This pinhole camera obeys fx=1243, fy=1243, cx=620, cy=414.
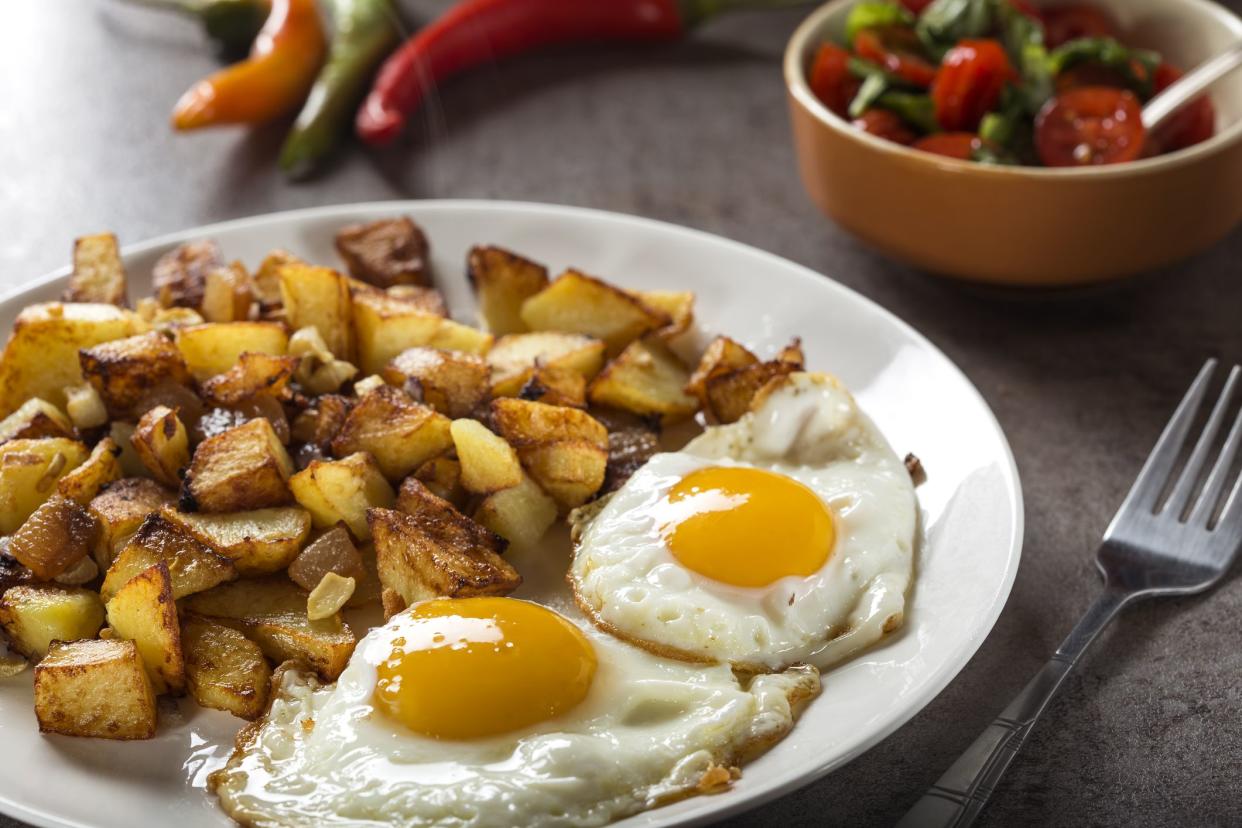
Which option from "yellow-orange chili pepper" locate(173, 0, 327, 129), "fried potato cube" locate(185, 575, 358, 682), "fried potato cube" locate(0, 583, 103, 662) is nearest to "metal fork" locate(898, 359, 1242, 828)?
"fried potato cube" locate(185, 575, 358, 682)

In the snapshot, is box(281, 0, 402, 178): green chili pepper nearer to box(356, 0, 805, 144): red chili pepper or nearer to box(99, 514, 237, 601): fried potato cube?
box(356, 0, 805, 144): red chili pepper

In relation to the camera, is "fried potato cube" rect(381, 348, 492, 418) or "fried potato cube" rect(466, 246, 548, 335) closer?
"fried potato cube" rect(381, 348, 492, 418)

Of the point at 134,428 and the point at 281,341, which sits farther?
the point at 281,341

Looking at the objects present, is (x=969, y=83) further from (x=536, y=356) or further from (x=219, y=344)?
(x=219, y=344)

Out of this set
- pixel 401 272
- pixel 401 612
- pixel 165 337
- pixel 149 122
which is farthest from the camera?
pixel 149 122

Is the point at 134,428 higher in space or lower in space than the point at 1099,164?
higher

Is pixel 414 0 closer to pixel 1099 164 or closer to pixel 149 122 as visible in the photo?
pixel 149 122

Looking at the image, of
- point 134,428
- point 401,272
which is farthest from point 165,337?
point 401,272
